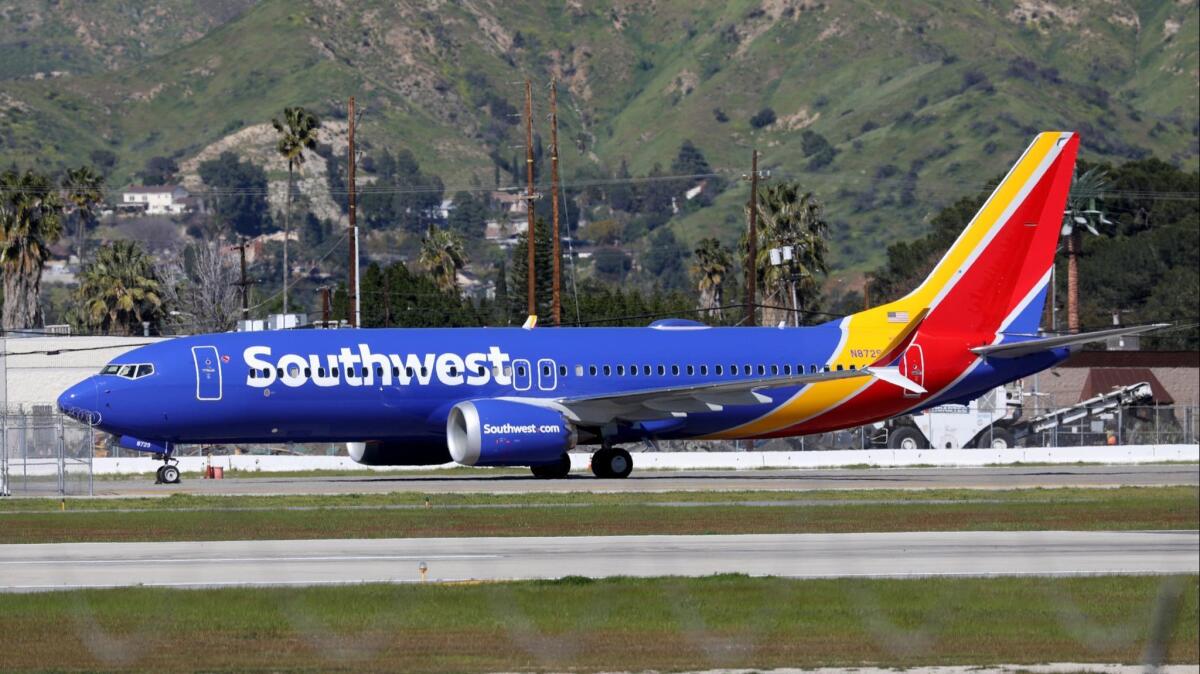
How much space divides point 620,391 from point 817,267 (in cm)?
6420

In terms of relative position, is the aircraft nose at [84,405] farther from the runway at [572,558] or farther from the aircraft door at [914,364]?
the aircraft door at [914,364]

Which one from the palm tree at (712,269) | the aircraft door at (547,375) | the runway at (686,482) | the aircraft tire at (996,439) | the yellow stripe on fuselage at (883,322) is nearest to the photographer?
the runway at (686,482)

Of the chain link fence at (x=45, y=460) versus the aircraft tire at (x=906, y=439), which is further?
the aircraft tire at (x=906, y=439)

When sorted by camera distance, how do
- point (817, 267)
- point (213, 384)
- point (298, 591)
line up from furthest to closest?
point (817, 267), point (213, 384), point (298, 591)

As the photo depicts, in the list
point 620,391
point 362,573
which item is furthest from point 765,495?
point 362,573

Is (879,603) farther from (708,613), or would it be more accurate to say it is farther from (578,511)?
(578,511)

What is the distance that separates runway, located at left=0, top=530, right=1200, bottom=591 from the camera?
23438 millimetres

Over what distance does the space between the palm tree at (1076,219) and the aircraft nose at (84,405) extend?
5098 centimetres

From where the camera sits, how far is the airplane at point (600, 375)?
4516cm

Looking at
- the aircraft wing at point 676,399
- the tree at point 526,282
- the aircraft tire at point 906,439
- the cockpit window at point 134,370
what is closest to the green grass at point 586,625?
the cockpit window at point 134,370

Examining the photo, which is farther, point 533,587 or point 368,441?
point 368,441

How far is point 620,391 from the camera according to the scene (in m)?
49.1

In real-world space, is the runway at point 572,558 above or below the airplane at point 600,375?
below

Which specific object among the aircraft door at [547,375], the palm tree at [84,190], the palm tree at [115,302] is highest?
the palm tree at [84,190]
